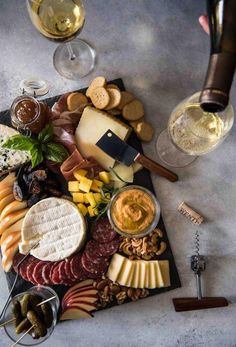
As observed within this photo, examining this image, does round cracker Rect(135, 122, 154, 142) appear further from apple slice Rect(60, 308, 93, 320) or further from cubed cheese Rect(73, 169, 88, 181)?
apple slice Rect(60, 308, 93, 320)

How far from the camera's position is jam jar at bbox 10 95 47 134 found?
1.46 meters

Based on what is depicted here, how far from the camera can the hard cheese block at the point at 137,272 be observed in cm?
149

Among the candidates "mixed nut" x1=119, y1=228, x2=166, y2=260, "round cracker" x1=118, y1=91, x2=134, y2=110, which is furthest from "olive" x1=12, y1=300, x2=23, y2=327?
"round cracker" x1=118, y1=91, x2=134, y2=110

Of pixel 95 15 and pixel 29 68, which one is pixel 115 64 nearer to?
pixel 95 15

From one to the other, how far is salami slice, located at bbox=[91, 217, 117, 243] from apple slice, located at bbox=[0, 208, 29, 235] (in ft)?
0.75

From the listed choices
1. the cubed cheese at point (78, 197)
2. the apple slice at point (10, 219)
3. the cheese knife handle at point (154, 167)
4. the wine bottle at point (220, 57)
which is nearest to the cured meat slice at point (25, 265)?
the apple slice at point (10, 219)

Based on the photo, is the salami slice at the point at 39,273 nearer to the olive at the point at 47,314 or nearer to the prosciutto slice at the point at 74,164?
the olive at the point at 47,314

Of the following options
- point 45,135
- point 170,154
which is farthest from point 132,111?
point 45,135

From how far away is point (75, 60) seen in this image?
63.1 inches

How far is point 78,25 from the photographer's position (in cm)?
133

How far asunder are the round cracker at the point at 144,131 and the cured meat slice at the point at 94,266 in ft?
1.29

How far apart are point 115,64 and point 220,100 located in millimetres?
754

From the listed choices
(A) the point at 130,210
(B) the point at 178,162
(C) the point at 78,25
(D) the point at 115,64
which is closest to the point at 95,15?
(D) the point at 115,64

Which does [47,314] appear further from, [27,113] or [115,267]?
[27,113]
